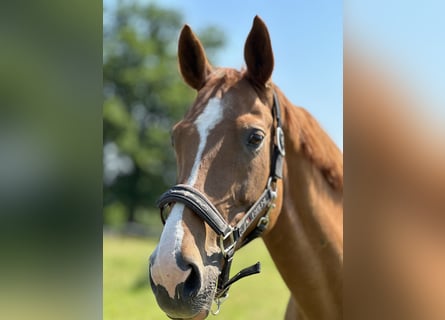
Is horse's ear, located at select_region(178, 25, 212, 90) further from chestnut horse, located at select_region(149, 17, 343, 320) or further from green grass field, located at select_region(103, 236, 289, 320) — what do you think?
green grass field, located at select_region(103, 236, 289, 320)

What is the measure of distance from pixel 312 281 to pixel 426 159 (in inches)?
35.4

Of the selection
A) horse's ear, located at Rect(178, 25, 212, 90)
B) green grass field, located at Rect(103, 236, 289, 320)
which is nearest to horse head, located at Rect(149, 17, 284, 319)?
horse's ear, located at Rect(178, 25, 212, 90)

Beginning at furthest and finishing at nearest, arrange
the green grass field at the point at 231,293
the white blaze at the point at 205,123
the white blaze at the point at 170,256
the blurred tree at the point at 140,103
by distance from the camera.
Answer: the blurred tree at the point at 140,103
the green grass field at the point at 231,293
the white blaze at the point at 205,123
the white blaze at the point at 170,256

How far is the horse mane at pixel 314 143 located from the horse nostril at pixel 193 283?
521 mm

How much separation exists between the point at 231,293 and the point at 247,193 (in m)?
3.09

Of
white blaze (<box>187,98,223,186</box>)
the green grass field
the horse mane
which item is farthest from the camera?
the green grass field

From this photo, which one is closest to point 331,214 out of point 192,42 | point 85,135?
point 192,42

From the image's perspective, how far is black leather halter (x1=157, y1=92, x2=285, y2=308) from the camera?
998 millimetres

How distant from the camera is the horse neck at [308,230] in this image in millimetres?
1247

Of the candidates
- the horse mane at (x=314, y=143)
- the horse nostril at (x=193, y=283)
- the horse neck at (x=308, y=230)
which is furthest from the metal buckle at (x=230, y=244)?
the horse mane at (x=314, y=143)

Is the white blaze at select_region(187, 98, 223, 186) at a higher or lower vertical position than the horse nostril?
higher

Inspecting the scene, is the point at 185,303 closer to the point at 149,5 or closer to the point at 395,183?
the point at 395,183

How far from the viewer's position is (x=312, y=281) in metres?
1.25

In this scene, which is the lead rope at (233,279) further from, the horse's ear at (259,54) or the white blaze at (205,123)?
the horse's ear at (259,54)
